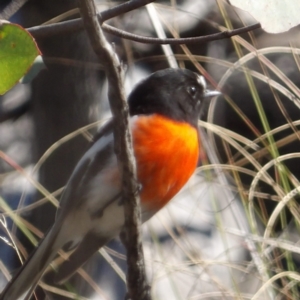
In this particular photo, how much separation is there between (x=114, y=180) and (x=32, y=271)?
11.3 inches

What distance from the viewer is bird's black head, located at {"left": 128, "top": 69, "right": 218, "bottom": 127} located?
1615 mm

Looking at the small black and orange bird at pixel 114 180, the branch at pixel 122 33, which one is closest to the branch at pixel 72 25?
the branch at pixel 122 33

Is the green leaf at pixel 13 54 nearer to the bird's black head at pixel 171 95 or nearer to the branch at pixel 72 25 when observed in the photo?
the branch at pixel 72 25

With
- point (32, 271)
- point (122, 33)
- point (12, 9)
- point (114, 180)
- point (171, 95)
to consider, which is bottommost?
point (32, 271)

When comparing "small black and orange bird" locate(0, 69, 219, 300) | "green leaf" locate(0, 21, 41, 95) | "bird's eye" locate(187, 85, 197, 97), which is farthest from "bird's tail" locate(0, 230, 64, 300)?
"green leaf" locate(0, 21, 41, 95)

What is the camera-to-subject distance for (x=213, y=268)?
2037 mm

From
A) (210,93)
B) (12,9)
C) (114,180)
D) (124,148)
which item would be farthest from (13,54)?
(210,93)

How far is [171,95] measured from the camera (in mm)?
1676

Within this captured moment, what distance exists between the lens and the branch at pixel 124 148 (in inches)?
30.9

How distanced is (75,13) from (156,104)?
22.6 inches

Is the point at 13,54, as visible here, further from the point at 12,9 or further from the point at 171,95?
the point at 171,95

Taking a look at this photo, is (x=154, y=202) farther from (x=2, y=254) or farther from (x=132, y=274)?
(x=2, y=254)

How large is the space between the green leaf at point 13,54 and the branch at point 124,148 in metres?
0.09

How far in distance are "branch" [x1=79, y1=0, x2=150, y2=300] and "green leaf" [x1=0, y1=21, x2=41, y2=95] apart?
92mm
